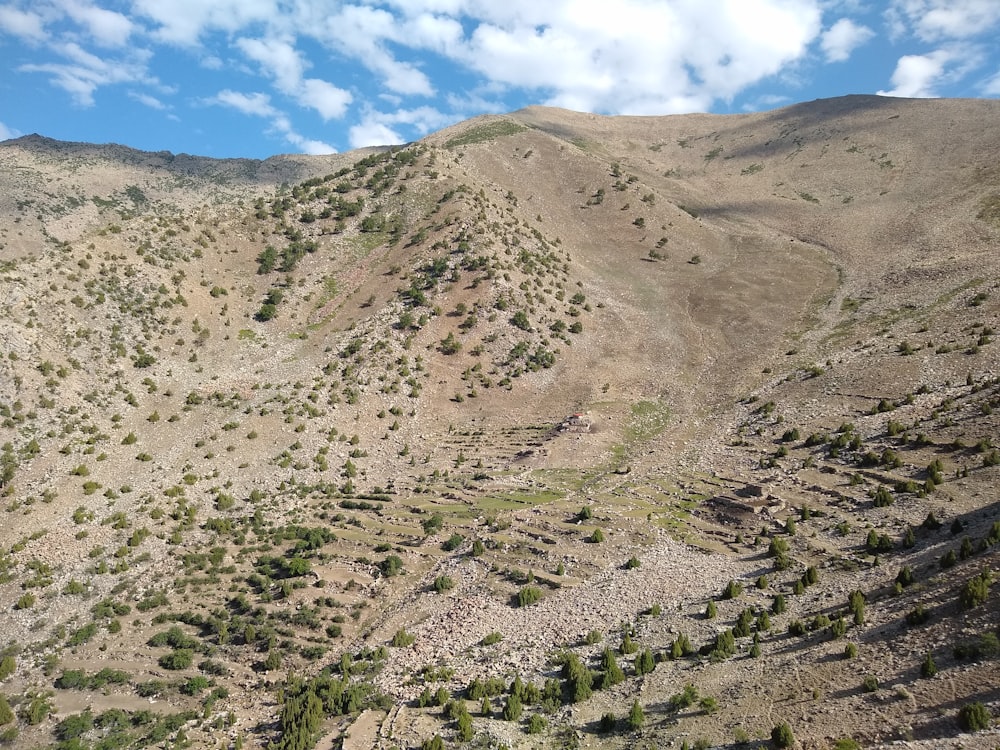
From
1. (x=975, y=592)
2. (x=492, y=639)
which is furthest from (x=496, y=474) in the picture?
(x=975, y=592)

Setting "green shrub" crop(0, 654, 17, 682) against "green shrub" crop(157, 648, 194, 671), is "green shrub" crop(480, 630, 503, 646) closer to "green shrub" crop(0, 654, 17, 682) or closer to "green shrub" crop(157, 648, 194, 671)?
"green shrub" crop(157, 648, 194, 671)

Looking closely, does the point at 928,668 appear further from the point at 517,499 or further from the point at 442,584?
the point at 517,499

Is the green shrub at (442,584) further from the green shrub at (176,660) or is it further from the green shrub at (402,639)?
the green shrub at (176,660)

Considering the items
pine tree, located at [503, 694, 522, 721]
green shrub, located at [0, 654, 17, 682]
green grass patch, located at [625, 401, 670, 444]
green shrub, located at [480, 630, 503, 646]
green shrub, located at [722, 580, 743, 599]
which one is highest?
green grass patch, located at [625, 401, 670, 444]

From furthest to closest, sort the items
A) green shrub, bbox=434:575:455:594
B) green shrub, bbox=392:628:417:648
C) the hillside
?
green shrub, bbox=434:575:455:594 → green shrub, bbox=392:628:417:648 → the hillside

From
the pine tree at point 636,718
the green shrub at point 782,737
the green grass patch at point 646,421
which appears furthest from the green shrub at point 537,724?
the green grass patch at point 646,421

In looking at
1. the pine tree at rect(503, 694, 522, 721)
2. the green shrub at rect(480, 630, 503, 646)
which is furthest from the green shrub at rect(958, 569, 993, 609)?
the green shrub at rect(480, 630, 503, 646)

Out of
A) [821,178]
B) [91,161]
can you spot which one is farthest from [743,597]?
[91,161]

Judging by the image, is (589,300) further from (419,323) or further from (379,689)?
(379,689)

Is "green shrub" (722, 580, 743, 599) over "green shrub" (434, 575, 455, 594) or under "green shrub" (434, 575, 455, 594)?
over
